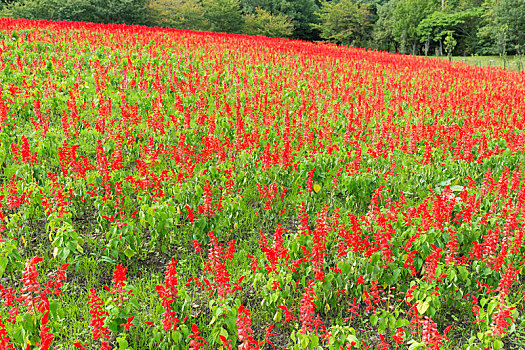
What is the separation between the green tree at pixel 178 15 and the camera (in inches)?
1155

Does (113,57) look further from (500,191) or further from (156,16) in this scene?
(156,16)

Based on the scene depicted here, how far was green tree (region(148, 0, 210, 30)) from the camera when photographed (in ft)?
96.3

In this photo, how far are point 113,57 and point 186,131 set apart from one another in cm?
646

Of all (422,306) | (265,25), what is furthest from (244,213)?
(265,25)

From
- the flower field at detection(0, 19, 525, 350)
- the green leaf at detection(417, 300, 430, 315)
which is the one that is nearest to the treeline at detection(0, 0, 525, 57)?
the flower field at detection(0, 19, 525, 350)

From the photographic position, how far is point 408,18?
37.7 metres

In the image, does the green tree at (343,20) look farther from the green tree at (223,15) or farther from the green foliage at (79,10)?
the green foliage at (79,10)

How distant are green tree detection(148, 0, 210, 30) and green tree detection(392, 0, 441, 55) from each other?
19.9 metres

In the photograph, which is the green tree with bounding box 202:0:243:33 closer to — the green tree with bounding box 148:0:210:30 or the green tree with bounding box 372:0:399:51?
the green tree with bounding box 148:0:210:30

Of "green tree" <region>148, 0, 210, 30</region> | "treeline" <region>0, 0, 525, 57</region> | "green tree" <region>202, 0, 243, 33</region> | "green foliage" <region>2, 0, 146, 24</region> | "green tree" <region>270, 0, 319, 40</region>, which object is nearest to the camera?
"green foliage" <region>2, 0, 146, 24</region>

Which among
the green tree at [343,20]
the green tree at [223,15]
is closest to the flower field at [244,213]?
the green tree at [223,15]

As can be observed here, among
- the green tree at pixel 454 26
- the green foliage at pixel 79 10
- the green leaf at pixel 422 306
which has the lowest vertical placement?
the green leaf at pixel 422 306

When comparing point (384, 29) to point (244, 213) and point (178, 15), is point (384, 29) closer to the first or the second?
point (178, 15)

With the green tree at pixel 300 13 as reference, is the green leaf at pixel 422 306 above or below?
below
